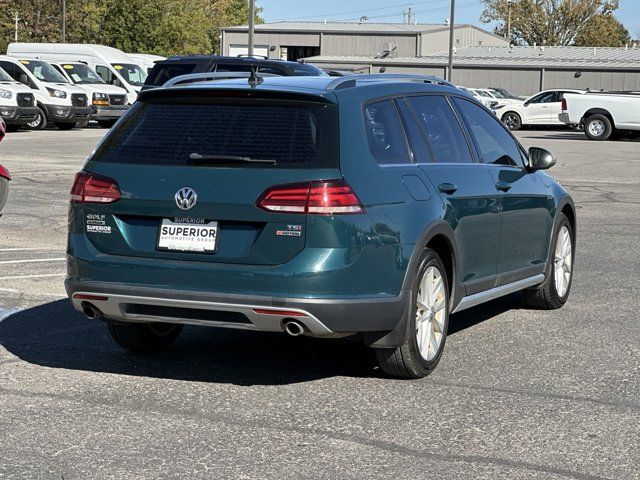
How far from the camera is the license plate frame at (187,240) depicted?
20.1 feet

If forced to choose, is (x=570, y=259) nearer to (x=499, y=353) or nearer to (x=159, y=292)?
(x=499, y=353)

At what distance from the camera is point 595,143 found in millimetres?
37562

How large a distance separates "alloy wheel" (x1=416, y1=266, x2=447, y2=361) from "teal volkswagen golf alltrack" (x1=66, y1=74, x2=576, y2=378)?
1cm

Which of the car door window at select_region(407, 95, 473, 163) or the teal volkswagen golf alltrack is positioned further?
the car door window at select_region(407, 95, 473, 163)

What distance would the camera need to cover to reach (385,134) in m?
6.59

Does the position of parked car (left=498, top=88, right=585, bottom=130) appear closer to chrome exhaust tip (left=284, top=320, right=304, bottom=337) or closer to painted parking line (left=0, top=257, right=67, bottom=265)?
painted parking line (left=0, top=257, right=67, bottom=265)

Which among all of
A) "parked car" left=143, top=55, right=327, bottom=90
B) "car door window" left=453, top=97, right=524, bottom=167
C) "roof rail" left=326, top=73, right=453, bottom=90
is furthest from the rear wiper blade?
"parked car" left=143, top=55, right=327, bottom=90

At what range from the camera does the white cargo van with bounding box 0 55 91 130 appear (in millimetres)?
33750

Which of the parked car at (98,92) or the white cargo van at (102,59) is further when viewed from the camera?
the white cargo van at (102,59)

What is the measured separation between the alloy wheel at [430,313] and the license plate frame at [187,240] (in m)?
1.14

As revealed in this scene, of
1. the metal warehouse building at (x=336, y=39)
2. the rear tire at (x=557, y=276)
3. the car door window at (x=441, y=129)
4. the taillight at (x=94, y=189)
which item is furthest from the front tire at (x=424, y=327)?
the metal warehouse building at (x=336, y=39)

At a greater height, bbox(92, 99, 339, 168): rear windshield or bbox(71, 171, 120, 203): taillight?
bbox(92, 99, 339, 168): rear windshield

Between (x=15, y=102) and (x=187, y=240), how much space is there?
26.7 m

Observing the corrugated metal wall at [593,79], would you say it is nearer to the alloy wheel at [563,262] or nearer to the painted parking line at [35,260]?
the painted parking line at [35,260]
